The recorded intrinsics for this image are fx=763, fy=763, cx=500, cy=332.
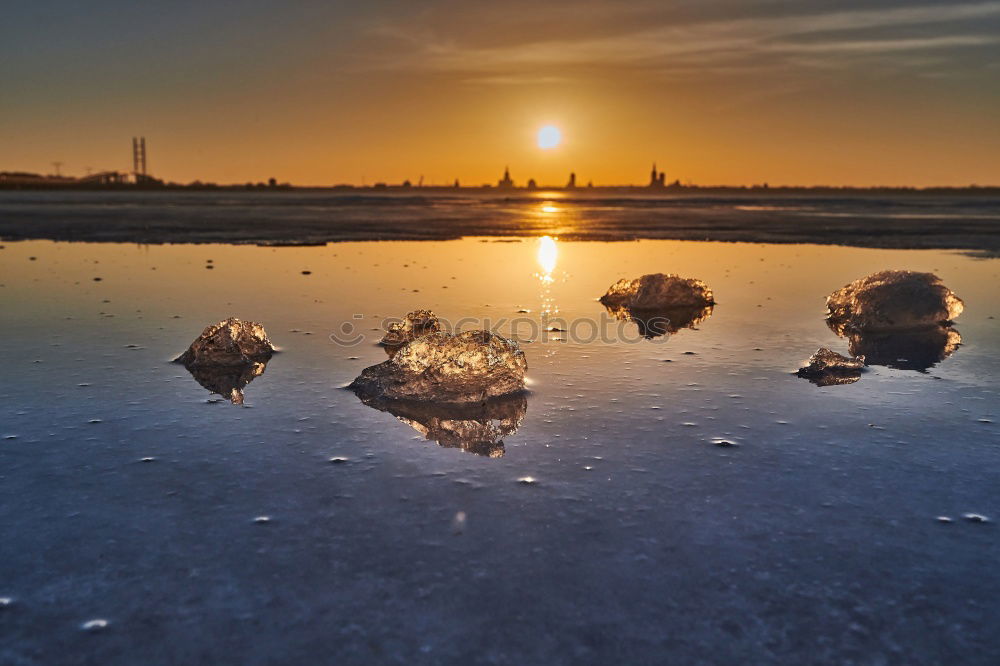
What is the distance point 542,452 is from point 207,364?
3.11m

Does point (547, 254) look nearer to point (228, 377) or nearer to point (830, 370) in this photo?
point (830, 370)

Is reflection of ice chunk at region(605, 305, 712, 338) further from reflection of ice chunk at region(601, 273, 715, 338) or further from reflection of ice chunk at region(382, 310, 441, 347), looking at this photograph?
reflection of ice chunk at region(382, 310, 441, 347)

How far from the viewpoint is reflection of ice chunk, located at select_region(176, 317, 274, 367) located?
19.1 feet

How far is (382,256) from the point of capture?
14.8 meters

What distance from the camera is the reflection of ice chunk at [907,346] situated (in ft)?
20.5

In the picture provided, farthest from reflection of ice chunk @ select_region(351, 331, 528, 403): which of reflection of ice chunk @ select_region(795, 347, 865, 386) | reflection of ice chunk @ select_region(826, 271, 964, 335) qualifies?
reflection of ice chunk @ select_region(826, 271, 964, 335)

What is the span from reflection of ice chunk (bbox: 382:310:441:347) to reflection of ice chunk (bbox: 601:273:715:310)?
2997 mm

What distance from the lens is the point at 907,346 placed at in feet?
22.8

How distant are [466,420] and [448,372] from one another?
53 cm

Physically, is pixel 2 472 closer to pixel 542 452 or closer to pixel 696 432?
pixel 542 452

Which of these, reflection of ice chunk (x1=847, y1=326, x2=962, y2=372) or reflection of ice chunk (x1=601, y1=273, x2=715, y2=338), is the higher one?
reflection of ice chunk (x1=601, y1=273, x2=715, y2=338)

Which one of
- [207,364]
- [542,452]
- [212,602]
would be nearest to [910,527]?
[542,452]

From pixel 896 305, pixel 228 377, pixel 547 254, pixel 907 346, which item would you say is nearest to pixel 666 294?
pixel 896 305

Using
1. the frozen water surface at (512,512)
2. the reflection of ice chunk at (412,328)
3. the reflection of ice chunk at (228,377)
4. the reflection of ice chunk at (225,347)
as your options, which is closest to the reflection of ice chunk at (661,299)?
the frozen water surface at (512,512)
